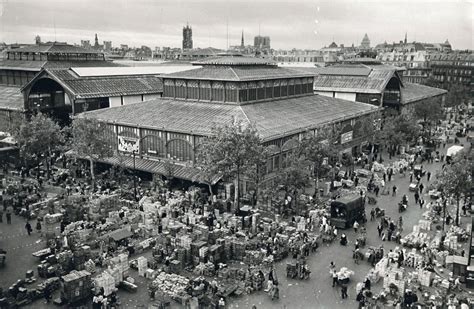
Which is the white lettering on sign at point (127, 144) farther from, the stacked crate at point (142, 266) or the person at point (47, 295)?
the person at point (47, 295)

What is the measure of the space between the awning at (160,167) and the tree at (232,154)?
9.24ft

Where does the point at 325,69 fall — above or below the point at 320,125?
above

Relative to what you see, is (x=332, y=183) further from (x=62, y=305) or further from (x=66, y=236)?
(x=62, y=305)

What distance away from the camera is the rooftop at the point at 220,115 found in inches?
2116

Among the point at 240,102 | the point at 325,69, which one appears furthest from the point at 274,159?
the point at 325,69

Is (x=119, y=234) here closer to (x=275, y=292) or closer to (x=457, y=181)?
(x=275, y=292)

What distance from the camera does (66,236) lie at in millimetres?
37688

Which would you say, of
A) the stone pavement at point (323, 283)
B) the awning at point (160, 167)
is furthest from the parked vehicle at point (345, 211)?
the awning at point (160, 167)

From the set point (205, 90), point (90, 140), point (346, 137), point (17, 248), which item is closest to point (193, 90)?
point (205, 90)

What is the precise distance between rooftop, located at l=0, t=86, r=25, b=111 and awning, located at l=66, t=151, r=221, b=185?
27.6 m

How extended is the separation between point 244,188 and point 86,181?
20322 millimetres

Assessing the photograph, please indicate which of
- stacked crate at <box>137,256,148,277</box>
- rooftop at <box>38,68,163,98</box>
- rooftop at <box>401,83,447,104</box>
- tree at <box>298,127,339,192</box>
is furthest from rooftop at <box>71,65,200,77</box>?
rooftop at <box>401,83,447,104</box>

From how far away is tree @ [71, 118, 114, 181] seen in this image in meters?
52.7

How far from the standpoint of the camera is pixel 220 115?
56625mm
